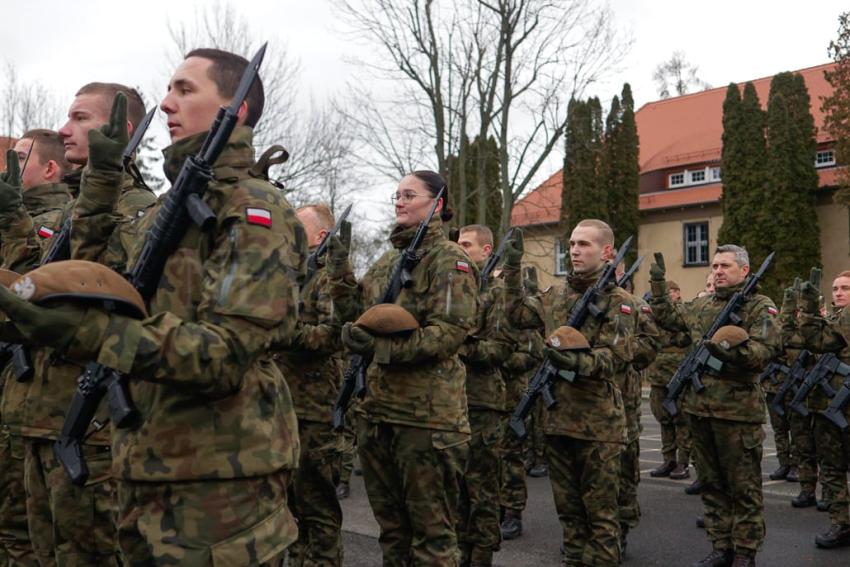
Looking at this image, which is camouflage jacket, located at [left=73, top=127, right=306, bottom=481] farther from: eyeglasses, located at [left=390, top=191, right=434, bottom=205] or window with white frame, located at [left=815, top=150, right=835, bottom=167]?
window with white frame, located at [left=815, top=150, right=835, bottom=167]

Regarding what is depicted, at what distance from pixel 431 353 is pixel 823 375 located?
5840 mm

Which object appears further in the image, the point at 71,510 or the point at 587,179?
the point at 587,179

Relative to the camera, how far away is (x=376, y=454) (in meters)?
4.84

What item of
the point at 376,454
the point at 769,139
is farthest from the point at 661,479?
the point at 769,139

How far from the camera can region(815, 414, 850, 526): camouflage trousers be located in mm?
7559

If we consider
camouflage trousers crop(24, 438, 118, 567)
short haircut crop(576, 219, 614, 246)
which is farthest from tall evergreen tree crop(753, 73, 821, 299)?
camouflage trousers crop(24, 438, 118, 567)

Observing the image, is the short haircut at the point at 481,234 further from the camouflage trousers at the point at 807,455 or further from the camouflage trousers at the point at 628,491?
the camouflage trousers at the point at 807,455

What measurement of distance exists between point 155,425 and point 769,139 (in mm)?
35371

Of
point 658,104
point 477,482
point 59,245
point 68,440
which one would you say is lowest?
point 477,482

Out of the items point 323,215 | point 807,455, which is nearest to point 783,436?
point 807,455

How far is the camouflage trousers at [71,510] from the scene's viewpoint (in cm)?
362

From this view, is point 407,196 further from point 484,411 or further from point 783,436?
point 783,436

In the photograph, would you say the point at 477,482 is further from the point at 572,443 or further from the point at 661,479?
the point at 661,479

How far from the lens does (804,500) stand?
9.14 meters
